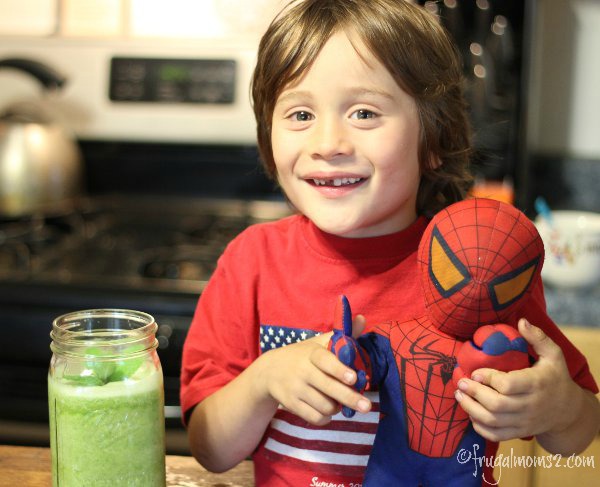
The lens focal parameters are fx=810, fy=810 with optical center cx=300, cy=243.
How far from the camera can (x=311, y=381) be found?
22.6 inches

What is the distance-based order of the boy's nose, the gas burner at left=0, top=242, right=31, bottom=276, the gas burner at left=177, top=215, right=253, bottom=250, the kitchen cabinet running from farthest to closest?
the gas burner at left=177, top=215, right=253, bottom=250 < the gas burner at left=0, top=242, right=31, bottom=276 < the kitchen cabinet < the boy's nose

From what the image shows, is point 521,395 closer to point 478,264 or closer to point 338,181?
point 478,264

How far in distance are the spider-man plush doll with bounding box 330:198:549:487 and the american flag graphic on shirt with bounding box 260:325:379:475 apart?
0.36ft

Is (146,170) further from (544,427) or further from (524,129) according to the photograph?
(544,427)

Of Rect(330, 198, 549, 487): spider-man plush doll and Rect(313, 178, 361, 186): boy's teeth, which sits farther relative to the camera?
Rect(313, 178, 361, 186): boy's teeth

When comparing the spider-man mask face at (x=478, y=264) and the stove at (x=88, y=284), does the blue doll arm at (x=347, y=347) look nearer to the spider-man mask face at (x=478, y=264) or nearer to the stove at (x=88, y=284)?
the spider-man mask face at (x=478, y=264)

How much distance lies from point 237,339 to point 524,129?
1.06m

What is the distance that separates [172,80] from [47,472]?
4.22 feet

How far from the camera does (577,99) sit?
1.86 meters

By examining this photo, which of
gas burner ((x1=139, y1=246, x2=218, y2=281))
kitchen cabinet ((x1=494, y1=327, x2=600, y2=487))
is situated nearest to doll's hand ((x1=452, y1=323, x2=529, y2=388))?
kitchen cabinet ((x1=494, y1=327, x2=600, y2=487))

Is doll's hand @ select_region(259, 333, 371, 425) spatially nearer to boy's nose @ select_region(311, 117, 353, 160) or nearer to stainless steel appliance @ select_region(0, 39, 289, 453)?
boy's nose @ select_region(311, 117, 353, 160)

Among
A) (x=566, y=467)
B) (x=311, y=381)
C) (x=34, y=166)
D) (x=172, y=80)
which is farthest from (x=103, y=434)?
(x=172, y=80)

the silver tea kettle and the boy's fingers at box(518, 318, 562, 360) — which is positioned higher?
the boy's fingers at box(518, 318, 562, 360)

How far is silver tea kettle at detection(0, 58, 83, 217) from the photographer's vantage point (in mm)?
1662
